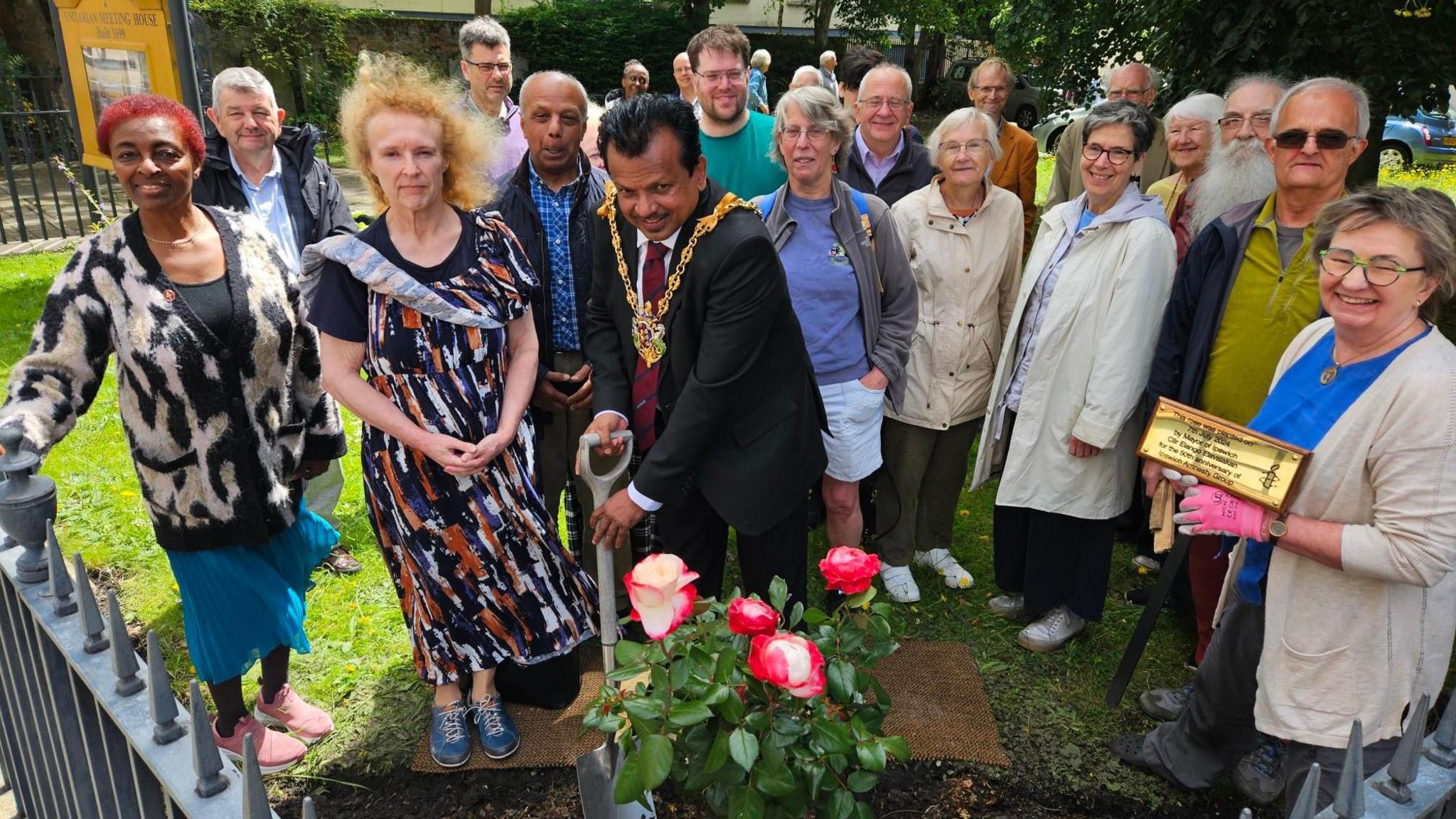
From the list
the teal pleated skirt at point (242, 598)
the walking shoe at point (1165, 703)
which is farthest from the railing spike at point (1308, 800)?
the teal pleated skirt at point (242, 598)

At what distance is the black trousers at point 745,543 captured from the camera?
316cm

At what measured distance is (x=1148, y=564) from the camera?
182 inches

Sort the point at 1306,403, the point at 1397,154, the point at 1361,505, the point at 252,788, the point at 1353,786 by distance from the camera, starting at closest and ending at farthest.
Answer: the point at 252,788
the point at 1353,786
the point at 1361,505
the point at 1306,403
the point at 1397,154

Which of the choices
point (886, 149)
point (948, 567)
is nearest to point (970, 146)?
point (886, 149)

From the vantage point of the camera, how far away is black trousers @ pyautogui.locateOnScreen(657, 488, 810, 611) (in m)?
3.16

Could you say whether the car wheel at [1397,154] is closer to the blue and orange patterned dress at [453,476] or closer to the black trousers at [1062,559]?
the black trousers at [1062,559]

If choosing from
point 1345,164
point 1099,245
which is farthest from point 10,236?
point 1345,164

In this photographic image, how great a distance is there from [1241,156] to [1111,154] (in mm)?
799

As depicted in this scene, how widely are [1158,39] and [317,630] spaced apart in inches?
210

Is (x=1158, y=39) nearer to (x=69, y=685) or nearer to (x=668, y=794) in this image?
(x=668, y=794)

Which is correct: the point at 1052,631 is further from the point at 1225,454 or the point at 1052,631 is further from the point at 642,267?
the point at 642,267

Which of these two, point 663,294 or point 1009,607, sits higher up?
point 663,294

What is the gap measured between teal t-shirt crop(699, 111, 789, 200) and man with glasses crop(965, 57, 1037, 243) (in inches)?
65.0

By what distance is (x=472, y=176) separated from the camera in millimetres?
3068
